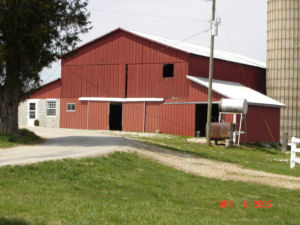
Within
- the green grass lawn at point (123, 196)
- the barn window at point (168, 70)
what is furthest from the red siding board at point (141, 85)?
the green grass lawn at point (123, 196)

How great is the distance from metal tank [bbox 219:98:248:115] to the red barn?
55.2 inches

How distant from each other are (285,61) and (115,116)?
17.1 m

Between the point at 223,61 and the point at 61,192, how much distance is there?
105 feet

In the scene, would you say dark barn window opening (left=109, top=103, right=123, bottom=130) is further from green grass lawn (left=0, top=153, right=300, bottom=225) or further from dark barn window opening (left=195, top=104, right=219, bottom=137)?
green grass lawn (left=0, top=153, right=300, bottom=225)

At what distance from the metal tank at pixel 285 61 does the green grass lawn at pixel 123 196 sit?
2873 cm

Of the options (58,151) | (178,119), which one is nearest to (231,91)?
(178,119)

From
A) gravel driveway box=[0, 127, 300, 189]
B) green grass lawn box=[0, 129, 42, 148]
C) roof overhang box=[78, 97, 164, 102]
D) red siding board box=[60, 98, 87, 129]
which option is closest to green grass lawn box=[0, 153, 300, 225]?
gravel driveway box=[0, 127, 300, 189]

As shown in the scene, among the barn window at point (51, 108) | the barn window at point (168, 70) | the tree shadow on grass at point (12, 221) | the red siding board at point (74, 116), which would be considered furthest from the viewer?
the barn window at point (51, 108)

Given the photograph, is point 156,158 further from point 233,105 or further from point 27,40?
point 233,105

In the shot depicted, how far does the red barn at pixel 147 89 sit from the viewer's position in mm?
35781

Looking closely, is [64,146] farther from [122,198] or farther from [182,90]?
[182,90]

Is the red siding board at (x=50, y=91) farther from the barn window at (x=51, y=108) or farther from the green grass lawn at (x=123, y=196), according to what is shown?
the green grass lawn at (x=123, y=196)

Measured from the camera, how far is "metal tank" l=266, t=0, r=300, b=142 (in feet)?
142

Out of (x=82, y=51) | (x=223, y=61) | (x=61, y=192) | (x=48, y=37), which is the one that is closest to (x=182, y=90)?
(x=223, y=61)
